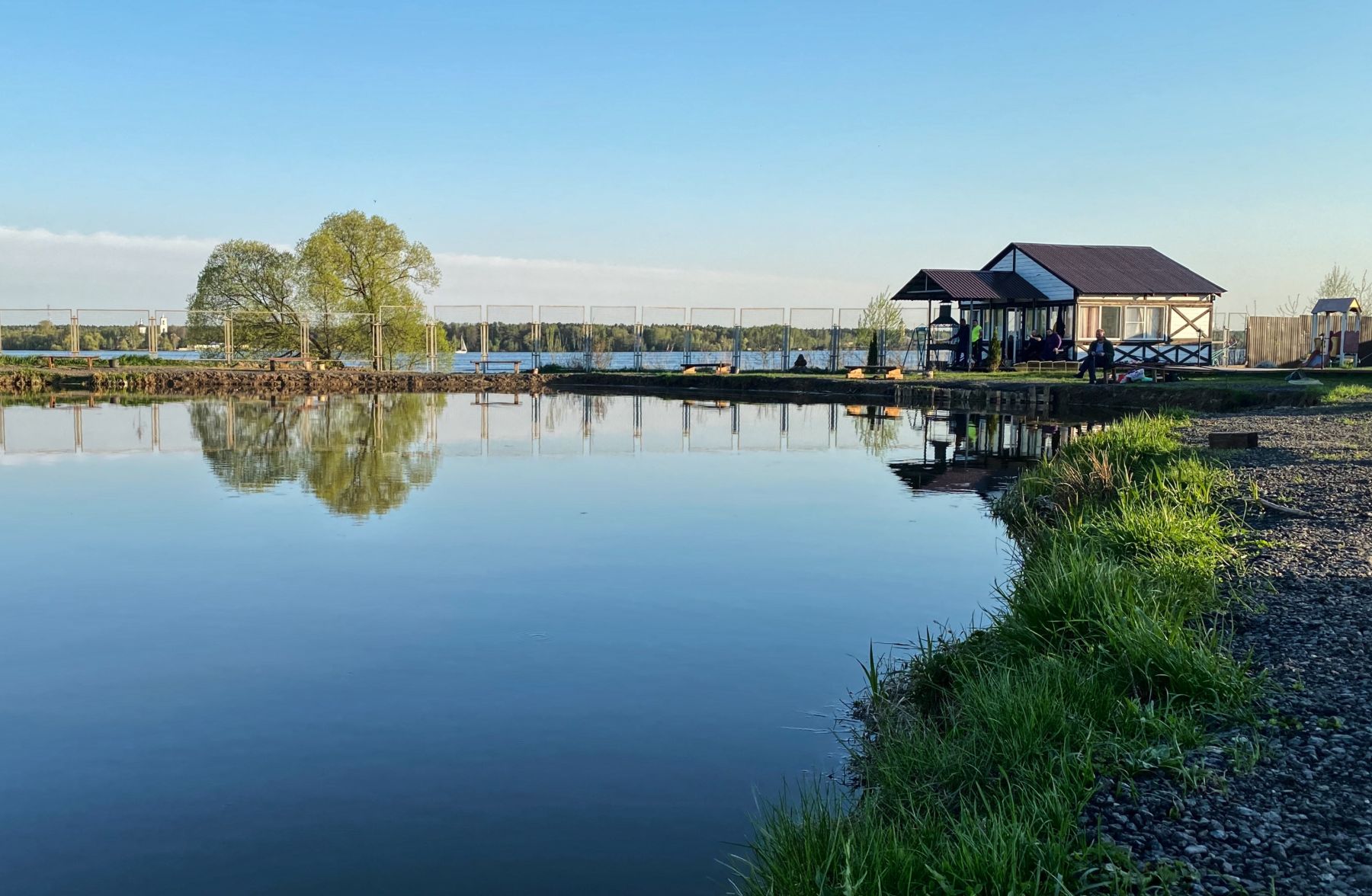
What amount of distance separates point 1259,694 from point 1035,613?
1503 mm

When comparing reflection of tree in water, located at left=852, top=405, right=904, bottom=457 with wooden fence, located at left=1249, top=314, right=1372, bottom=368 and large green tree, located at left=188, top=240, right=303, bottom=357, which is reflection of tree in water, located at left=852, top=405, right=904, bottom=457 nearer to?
wooden fence, located at left=1249, top=314, right=1372, bottom=368

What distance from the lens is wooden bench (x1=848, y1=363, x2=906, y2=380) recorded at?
122 ft

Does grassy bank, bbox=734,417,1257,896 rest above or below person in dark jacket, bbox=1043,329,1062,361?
below

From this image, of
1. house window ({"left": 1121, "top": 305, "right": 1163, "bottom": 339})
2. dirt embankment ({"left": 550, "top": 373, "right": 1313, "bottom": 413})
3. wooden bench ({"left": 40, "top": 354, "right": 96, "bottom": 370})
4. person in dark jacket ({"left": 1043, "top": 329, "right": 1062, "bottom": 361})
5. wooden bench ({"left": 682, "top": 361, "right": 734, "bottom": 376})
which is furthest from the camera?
wooden bench ({"left": 40, "top": 354, "right": 96, "bottom": 370})

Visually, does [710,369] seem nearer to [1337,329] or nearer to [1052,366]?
[1052,366]

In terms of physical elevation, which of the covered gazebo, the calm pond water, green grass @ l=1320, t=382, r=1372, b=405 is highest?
the covered gazebo

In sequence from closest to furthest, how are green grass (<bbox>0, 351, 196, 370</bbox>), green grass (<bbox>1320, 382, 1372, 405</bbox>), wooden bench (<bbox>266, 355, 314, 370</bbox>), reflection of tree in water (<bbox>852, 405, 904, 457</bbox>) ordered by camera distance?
green grass (<bbox>1320, 382, 1372, 405</bbox>) → reflection of tree in water (<bbox>852, 405, 904, 457</bbox>) → green grass (<bbox>0, 351, 196, 370</bbox>) → wooden bench (<bbox>266, 355, 314, 370</bbox>)

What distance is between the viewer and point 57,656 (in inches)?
288

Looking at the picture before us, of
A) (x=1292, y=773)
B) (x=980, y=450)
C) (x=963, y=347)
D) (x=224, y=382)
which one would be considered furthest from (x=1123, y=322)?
(x=1292, y=773)

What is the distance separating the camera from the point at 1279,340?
126 ft

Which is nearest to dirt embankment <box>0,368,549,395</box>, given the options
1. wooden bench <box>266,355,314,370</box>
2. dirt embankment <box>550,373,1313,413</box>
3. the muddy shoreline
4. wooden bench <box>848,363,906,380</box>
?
the muddy shoreline

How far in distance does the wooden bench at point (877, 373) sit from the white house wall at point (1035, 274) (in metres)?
6.11

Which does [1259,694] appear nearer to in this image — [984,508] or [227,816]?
[227,816]

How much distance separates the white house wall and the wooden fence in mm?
6241
